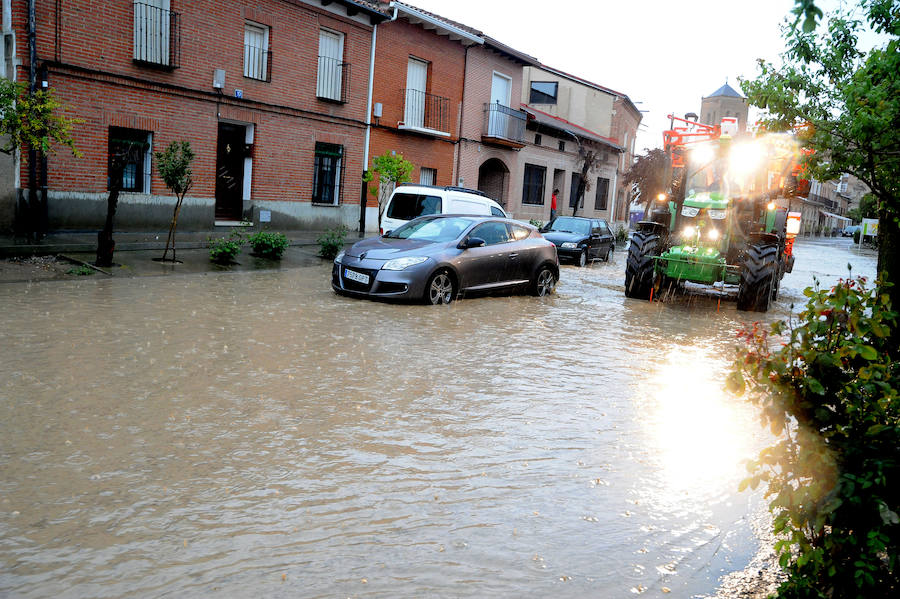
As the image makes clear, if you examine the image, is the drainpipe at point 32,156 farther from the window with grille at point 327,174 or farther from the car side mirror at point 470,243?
the car side mirror at point 470,243

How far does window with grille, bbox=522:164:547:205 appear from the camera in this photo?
32.3 metres

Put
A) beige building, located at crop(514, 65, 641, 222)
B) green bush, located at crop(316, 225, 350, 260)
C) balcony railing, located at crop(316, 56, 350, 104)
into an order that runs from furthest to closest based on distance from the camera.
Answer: beige building, located at crop(514, 65, 641, 222) < balcony railing, located at crop(316, 56, 350, 104) < green bush, located at crop(316, 225, 350, 260)

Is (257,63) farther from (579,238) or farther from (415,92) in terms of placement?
(579,238)

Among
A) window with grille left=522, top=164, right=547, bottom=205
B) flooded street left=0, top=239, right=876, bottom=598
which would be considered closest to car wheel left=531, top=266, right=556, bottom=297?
flooded street left=0, top=239, right=876, bottom=598

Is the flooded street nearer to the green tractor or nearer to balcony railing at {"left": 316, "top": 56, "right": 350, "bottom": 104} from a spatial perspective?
the green tractor

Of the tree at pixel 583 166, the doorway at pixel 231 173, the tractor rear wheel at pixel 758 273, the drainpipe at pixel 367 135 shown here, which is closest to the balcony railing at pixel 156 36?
the doorway at pixel 231 173

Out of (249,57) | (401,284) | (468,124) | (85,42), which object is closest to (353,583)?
(401,284)

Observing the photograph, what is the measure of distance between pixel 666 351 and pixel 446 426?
15.1 feet

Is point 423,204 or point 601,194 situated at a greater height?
point 601,194

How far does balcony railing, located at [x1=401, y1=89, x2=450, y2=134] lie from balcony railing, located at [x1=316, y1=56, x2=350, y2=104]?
2.61 m

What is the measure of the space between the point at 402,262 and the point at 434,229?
1.36 metres

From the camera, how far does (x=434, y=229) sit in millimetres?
12547

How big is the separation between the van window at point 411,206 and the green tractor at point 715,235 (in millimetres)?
4049

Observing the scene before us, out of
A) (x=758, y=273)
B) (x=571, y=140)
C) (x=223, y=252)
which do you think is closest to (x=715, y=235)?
(x=758, y=273)
